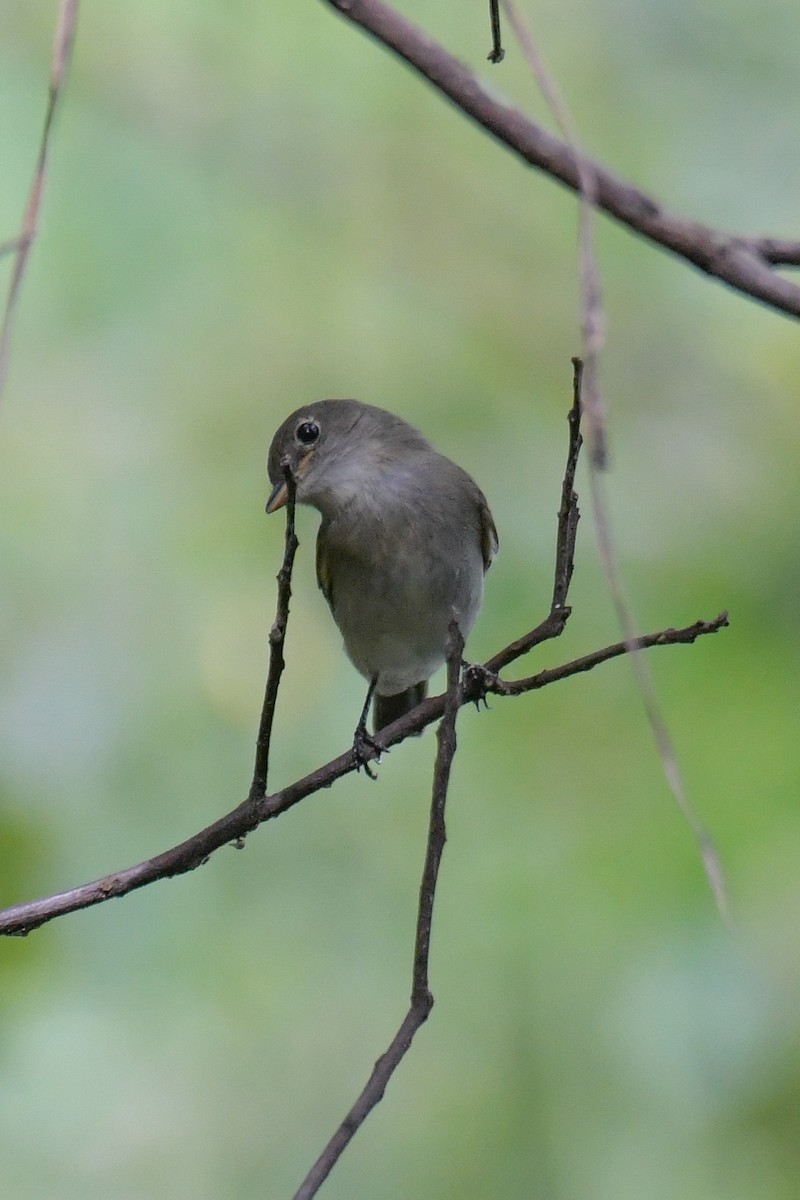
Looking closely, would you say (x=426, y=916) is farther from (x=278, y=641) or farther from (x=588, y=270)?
(x=588, y=270)

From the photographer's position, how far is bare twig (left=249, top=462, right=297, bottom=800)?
168 centimetres

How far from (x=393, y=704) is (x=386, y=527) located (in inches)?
40.3

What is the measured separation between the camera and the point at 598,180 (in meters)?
0.95

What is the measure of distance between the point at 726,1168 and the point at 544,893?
0.94 m

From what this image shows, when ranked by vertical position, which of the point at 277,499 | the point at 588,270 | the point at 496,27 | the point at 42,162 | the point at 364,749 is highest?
the point at 277,499

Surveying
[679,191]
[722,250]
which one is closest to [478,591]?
[679,191]

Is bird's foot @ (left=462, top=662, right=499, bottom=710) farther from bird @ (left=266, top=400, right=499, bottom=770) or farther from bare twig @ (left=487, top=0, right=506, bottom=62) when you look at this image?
bare twig @ (left=487, top=0, right=506, bottom=62)

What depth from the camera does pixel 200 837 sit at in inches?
84.0

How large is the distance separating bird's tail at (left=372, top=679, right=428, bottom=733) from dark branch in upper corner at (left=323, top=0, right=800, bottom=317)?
3.61 metres

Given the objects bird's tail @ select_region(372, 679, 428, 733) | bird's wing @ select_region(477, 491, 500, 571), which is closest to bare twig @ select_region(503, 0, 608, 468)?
bird's wing @ select_region(477, 491, 500, 571)

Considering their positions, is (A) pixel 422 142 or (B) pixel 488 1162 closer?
(B) pixel 488 1162

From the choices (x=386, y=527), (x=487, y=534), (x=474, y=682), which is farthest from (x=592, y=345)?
(x=487, y=534)

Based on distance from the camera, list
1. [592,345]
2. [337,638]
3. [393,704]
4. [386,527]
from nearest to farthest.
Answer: [592,345], [386,527], [393,704], [337,638]

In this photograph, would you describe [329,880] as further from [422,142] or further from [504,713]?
[422,142]
